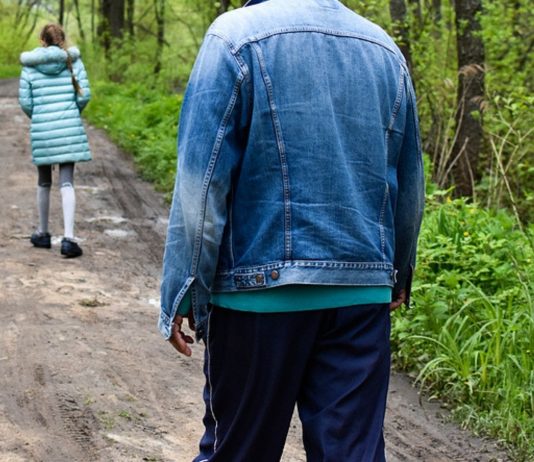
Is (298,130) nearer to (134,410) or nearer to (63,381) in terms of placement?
(134,410)

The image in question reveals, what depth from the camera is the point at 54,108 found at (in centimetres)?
870

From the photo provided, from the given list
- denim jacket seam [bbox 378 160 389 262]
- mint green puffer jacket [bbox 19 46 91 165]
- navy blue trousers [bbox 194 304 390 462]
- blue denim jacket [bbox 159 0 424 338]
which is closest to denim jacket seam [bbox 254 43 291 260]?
blue denim jacket [bbox 159 0 424 338]

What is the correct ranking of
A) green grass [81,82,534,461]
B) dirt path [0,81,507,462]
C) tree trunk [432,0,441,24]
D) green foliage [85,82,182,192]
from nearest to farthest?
1. dirt path [0,81,507,462]
2. green grass [81,82,534,461]
3. green foliage [85,82,182,192]
4. tree trunk [432,0,441,24]

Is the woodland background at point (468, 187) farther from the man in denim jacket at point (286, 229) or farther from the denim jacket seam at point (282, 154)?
the denim jacket seam at point (282, 154)

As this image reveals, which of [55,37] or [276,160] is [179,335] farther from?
[55,37]

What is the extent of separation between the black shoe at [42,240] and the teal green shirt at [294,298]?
21.9 ft

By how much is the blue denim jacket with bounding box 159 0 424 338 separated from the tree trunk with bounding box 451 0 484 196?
7.81 meters

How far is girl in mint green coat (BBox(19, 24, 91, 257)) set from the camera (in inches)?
339

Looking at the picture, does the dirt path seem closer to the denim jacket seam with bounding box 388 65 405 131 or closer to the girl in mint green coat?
the girl in mint green coat

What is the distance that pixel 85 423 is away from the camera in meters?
4.87

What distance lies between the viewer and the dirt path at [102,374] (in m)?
4.71

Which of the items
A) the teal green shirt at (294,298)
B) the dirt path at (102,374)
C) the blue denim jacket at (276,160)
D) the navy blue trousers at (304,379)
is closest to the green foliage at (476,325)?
the dirt path at (102,374)

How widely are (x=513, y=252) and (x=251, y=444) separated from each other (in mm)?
4464

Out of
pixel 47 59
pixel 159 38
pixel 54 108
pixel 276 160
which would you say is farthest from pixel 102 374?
pixel 159 38
